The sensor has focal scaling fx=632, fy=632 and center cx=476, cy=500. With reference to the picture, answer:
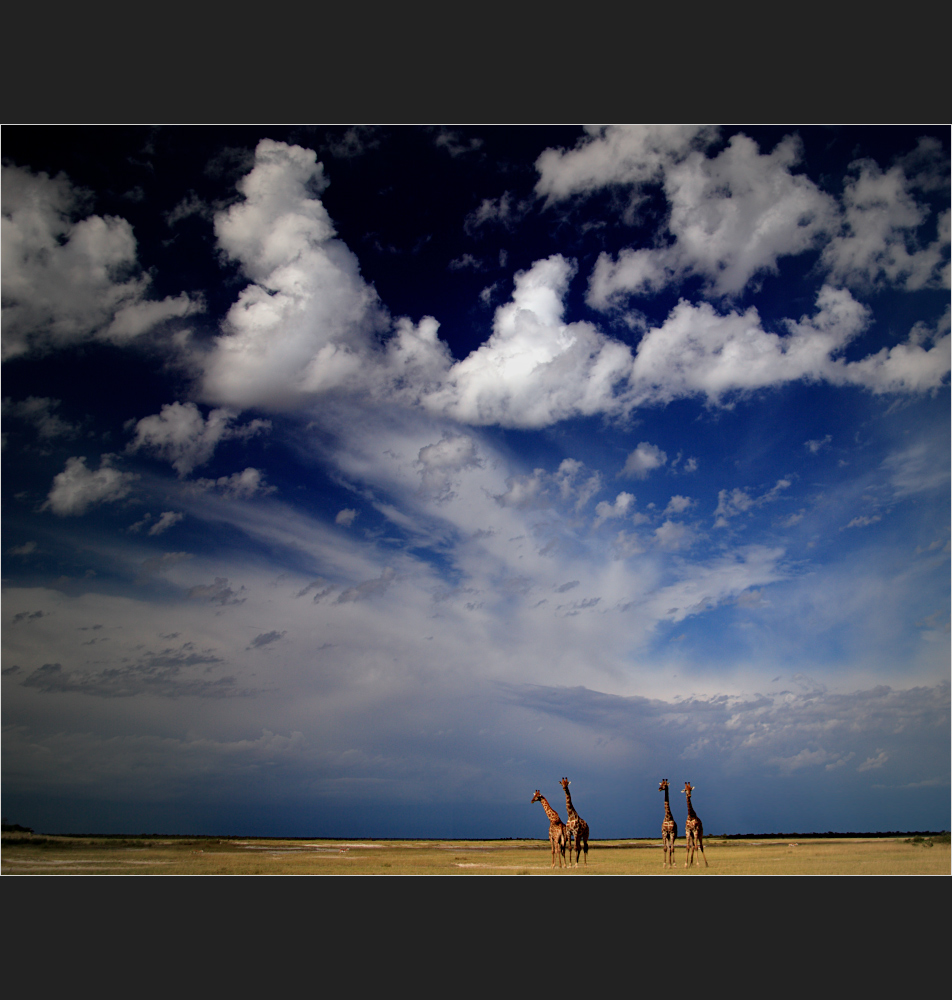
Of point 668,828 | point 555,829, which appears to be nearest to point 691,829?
point 668,828

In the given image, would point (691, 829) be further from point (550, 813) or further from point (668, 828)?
point (550, 813)

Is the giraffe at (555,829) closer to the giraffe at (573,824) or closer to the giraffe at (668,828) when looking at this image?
the giraffe at (573,824)

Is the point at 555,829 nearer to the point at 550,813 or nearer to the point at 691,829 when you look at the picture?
the point at 550,813

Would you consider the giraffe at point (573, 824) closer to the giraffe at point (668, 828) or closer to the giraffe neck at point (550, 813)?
the giraffe neck at point (550, 813)

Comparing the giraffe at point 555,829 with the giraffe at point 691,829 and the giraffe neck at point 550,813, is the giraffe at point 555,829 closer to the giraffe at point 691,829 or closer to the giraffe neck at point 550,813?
the giraffe neck at point 550,813

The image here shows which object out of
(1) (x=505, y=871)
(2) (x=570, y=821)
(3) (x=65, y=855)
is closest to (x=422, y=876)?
A: (1) (x=505, y=871)

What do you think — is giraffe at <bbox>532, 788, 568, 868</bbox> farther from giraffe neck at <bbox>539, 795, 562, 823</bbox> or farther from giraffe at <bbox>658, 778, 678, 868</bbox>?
giraffe at <bbox>658, 778, 678, 868</bbox>

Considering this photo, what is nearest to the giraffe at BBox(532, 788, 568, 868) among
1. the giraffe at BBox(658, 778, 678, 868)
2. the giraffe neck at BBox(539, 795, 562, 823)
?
the giraffe neck at BBox(539, 795, 562, 823)

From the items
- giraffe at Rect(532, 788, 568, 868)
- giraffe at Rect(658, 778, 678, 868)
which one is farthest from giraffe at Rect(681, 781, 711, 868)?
giraffe at Rect(532, 788, 568, 868)

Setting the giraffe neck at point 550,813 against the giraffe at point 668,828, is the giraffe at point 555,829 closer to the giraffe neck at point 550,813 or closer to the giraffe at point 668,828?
the giraffe neck at point 550,813

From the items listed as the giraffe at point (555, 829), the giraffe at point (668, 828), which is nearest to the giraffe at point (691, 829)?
the giraffe at point (668, 828)

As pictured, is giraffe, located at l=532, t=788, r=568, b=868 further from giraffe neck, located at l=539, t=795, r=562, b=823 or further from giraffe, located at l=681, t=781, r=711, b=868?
giraffe, located at l=681, t=781, r=711, b=868

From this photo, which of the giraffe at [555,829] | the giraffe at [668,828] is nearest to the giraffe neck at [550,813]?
the giraffe at [555,829]

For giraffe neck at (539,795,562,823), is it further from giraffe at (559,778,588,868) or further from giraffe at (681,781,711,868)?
giraffe at (681,781,711,868)
